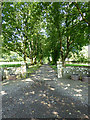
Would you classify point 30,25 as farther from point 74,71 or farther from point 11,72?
point 74,71

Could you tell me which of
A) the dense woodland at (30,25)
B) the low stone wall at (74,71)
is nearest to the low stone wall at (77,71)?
the low stone wall at (74,71)

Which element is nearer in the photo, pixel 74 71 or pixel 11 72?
pixel 74 71

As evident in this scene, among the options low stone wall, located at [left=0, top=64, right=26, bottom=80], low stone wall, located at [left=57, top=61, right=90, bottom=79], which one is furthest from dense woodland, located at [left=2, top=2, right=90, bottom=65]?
low stone wall, located at [left=0, top=64, right=26, bottom=80]

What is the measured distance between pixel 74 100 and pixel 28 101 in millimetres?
2403

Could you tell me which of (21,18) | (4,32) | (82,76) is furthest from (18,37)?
(82,76)

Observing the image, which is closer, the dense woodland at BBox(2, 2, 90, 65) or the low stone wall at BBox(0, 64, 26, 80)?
the low stone wall at BBox(0, 64, 26, 80)

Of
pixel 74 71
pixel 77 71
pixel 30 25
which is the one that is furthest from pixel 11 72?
pixel 30 25

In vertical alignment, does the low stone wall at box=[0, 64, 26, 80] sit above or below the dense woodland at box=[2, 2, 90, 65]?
below

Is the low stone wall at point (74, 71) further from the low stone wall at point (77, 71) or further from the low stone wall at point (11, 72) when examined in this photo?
the low stone wall at point (11, 72)

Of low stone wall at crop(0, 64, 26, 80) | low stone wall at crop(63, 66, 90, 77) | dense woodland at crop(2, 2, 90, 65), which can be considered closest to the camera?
low stone wall at crop(63, 66, 90, 77)

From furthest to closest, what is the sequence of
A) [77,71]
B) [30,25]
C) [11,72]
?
[30,25], [11,72], [77,71]

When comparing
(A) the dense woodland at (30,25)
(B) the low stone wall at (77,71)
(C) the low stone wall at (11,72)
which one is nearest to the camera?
(B) the low stone wall at (77,71)

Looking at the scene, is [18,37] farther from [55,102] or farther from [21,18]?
[55,102]

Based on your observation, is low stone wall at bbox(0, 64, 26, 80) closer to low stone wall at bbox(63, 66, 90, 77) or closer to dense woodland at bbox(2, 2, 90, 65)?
low stone wall at bbox(63, 66, 90, 77)
